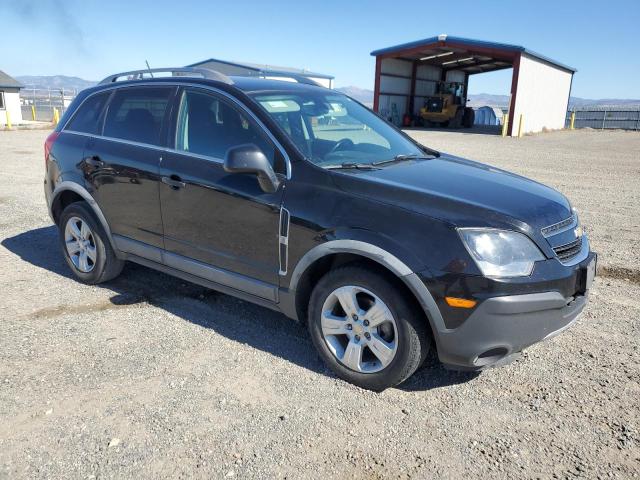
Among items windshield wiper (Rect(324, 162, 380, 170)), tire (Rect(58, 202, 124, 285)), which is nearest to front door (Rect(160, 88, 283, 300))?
windshield wiper (Rect(324, 162, 380, 170))

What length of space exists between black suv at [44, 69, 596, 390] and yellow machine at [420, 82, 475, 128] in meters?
29.2

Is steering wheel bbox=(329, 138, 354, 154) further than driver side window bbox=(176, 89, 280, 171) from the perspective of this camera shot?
Yes

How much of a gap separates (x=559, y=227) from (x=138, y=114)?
3316 millimetres

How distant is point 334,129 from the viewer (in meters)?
4.03

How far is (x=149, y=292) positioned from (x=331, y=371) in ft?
6.94

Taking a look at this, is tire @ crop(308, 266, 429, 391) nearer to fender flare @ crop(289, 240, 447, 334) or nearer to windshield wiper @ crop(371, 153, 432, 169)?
fender flare @ crop(289, 240, 447, 334)

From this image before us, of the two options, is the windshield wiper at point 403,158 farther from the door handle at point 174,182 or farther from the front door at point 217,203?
the door handle at point 174,182

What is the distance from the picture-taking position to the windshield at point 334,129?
3.70 meters

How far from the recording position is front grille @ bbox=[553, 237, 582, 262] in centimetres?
308

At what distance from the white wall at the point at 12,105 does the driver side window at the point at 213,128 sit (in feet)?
106

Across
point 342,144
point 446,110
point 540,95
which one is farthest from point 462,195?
point 540,95

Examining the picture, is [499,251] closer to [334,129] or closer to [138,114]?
[334,129]

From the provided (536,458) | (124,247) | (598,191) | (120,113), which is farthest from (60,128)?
(598,191)

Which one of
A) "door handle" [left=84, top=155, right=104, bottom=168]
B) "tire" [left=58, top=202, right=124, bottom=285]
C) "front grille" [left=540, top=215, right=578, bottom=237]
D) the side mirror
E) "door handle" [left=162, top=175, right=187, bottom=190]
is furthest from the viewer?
"tire" [left=58, top=202, right=124, bottom=285]
